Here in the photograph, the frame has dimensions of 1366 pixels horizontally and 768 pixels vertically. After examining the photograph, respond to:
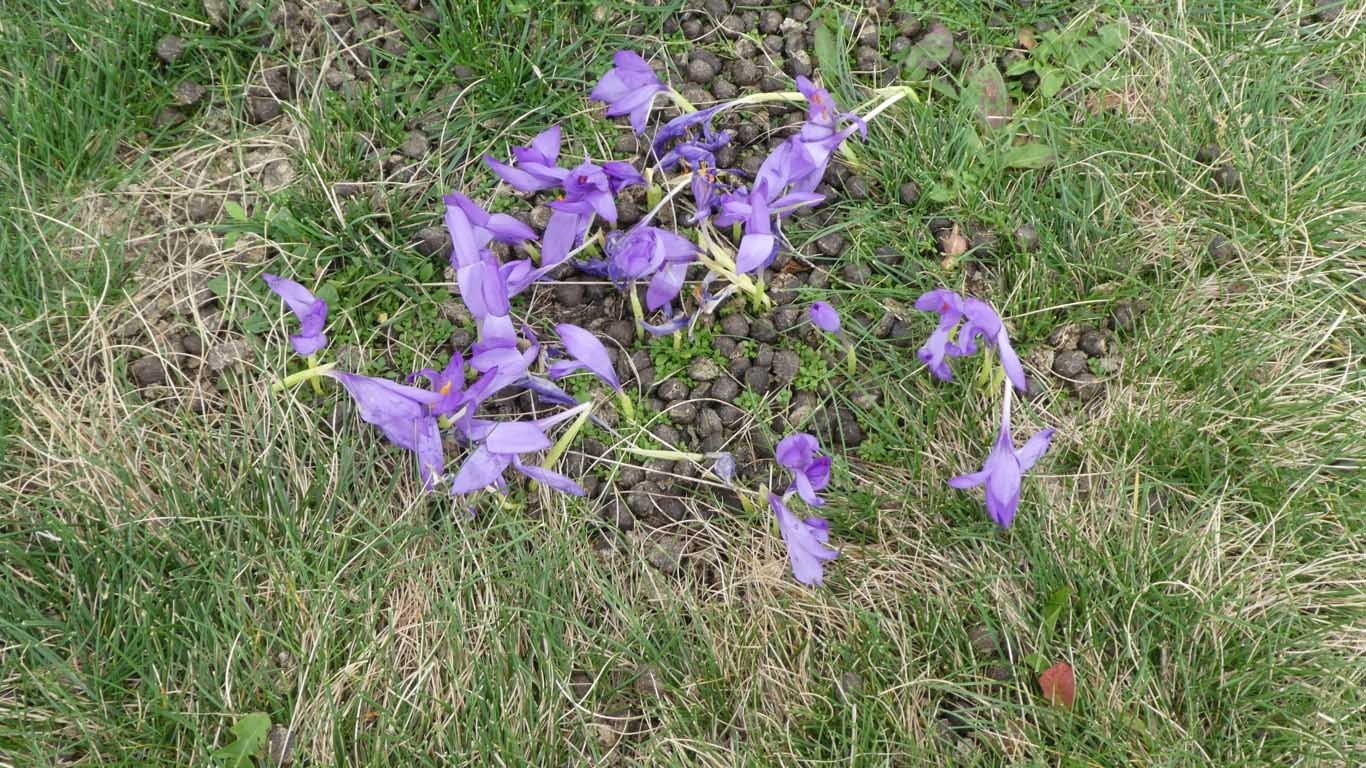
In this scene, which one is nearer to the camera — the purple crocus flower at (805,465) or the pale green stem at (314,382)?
the purple crocus flower at (805,465)

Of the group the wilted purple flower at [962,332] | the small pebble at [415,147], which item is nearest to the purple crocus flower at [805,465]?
the wilted purple flower at [962,332]

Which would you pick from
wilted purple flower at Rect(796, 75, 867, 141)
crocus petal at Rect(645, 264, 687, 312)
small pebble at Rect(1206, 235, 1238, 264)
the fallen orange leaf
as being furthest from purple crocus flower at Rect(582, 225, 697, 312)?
small pebble at Rect(1206, 235, 1238, 264)

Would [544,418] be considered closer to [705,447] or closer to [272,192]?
[705,447]

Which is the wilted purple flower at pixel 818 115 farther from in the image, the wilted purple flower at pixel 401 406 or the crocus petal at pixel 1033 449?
the wilted purple flower at pixel 401 406

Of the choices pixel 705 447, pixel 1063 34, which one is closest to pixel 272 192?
pixel 705 447

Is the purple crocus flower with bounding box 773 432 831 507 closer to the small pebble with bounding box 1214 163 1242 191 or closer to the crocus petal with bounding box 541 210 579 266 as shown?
the crocus petal with bounding box 541 210 579 266

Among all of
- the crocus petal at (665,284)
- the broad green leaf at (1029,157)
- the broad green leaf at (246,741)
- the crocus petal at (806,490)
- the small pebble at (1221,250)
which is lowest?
the broad green leaf at (246,741)

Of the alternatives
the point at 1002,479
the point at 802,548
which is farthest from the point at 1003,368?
the point at 802,548
